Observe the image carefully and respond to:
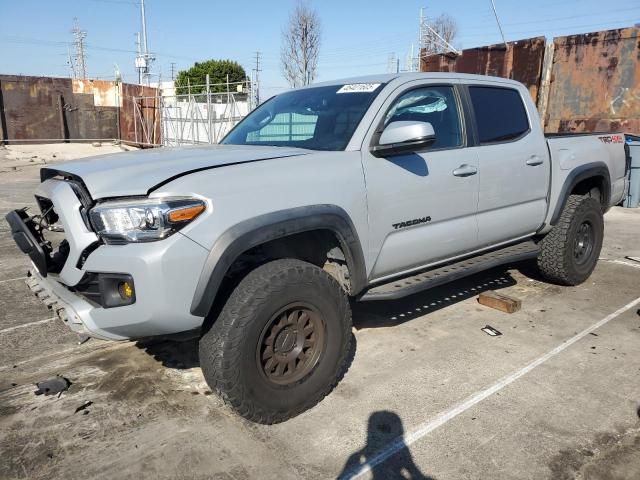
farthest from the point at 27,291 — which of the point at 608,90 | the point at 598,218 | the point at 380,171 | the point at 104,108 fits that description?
the point at 104,108

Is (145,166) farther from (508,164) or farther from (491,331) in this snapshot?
(491,331)

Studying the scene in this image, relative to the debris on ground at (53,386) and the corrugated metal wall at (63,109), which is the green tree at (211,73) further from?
the debris on ground at (53,386)

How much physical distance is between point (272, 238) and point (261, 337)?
1.68ft

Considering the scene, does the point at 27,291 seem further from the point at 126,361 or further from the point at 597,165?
the point at 597,165

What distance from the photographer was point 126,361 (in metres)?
3.56

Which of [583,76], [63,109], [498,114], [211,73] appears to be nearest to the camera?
[498,114]

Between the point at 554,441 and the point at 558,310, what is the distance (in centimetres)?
211

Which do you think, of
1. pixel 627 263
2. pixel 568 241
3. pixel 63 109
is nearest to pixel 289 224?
pixel 568 241

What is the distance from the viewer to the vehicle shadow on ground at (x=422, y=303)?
169 inches

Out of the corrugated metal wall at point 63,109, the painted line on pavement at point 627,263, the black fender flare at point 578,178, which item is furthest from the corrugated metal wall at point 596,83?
the corrugated metal wall at point 63,109

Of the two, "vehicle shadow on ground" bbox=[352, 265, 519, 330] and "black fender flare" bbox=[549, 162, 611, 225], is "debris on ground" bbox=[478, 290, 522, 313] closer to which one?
"vehicle shadow on ground" bbox=[352, 265, 519, 330]

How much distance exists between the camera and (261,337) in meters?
2.64

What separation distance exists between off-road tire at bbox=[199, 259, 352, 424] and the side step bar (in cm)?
41

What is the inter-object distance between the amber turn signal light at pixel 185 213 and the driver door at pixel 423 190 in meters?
1.08
